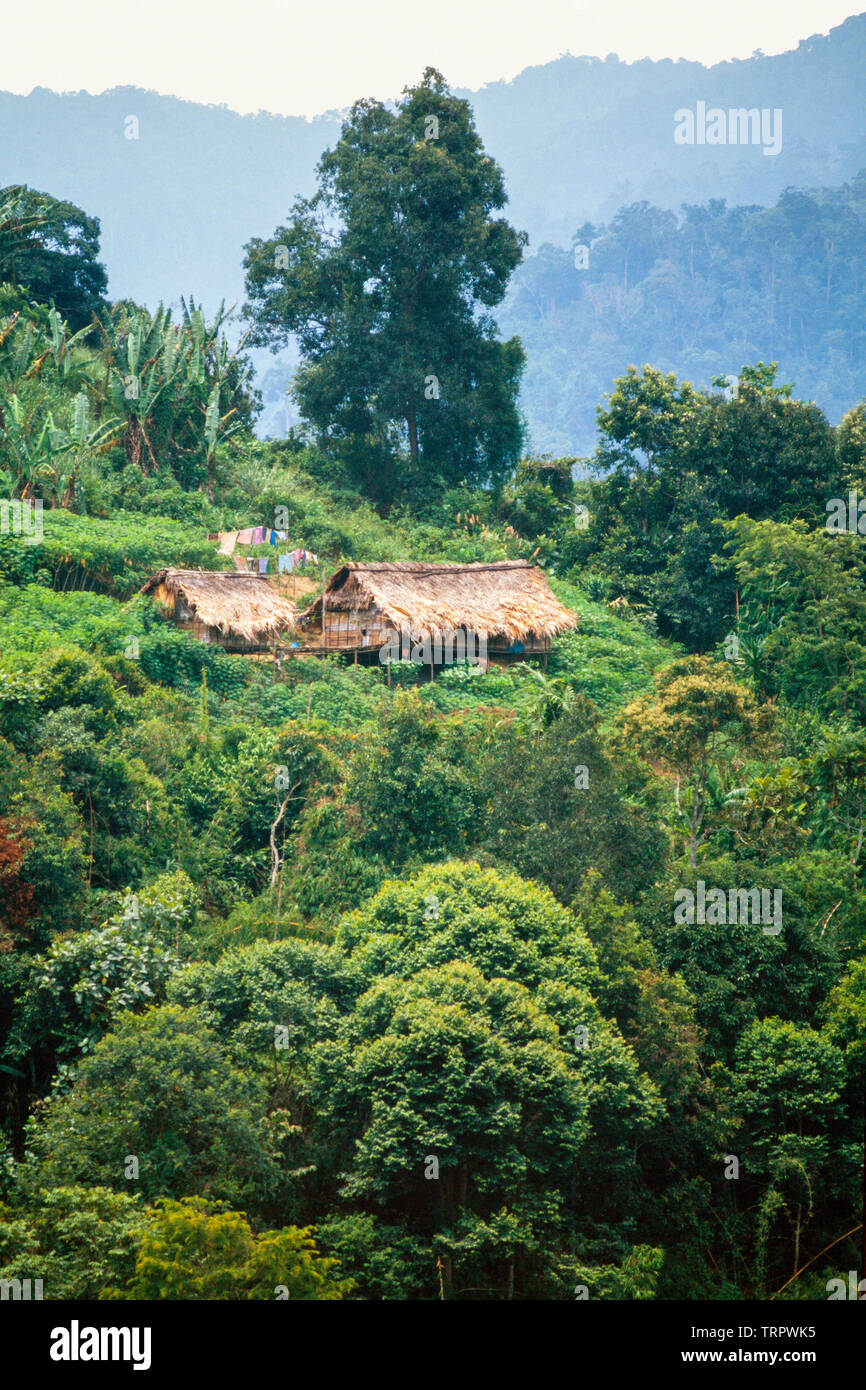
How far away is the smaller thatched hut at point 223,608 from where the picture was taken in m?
21.5

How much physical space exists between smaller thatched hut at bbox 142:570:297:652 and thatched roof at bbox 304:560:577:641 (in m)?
0.87

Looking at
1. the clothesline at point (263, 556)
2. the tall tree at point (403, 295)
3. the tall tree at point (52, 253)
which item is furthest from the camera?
the tall tree at point (52, 253)

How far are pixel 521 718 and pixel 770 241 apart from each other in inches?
2978

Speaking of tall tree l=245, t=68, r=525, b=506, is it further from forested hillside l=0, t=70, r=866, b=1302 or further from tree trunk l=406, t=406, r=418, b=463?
forested hillside l=0, t=70, r=866, b=1302

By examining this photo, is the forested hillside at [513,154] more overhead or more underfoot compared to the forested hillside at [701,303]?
more overhead

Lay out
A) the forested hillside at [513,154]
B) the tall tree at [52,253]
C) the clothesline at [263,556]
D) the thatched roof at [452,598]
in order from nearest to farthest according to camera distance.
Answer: the thatched roof at [452,598]
the clothesline at [263,556]
the tall tree at [52,253]
the forested hillside at [513,154]

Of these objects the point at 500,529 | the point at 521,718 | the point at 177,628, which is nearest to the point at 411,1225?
Answer: the point at 521,718

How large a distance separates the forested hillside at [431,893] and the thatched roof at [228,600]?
0.47 metres

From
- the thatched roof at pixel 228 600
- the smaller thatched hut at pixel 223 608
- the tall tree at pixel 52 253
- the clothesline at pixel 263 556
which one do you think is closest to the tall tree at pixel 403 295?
the tall tree at pixel 52 253

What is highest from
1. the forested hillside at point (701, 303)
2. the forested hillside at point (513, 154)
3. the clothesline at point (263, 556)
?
the forested hillside at point (513, 154)

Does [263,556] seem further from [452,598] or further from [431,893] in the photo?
[431,893]

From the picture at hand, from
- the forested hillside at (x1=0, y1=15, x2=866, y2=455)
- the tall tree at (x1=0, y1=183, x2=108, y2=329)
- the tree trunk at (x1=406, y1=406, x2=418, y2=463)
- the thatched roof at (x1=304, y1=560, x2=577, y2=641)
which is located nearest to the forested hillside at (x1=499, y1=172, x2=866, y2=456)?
the forested hillside at (x1=0, y1=15, x2=866, y2=455)

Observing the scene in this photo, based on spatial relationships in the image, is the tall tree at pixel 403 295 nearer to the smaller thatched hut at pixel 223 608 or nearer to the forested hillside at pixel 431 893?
the forested hillside at pixel 431 893

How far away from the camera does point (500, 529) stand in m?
30.7
